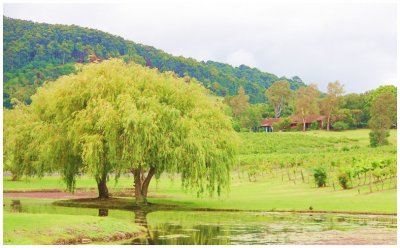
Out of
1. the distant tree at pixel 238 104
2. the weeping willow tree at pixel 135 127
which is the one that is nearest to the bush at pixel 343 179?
the weeping willow tree at pixel 135 127

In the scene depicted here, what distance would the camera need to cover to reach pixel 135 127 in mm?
37594

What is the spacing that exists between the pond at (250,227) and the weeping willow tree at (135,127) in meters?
2.90

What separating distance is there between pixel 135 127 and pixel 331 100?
10355cm

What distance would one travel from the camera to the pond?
2575 centimetres

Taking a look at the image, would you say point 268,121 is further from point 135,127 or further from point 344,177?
point 135,127

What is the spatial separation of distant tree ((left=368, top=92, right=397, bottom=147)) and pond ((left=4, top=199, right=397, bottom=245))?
63387 mm

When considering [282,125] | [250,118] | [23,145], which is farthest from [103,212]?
[250,118]

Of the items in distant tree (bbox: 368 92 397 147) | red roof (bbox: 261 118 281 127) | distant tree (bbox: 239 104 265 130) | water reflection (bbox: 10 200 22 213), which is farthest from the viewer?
red roof (bbox: 261 118 281 127)

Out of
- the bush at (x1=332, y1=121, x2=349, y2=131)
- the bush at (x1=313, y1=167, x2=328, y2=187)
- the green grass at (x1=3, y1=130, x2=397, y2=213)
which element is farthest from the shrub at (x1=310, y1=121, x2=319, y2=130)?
the bush at (x1=313, y1=167, x2=328, y2=187)

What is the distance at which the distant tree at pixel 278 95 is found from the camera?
162625mm

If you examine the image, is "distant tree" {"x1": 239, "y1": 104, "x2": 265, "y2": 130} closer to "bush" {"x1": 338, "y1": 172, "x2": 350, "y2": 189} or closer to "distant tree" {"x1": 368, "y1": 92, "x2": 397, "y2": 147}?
"distant tree" {"x1": 368, "y1": 92, "x2": 397, "y2": 147}

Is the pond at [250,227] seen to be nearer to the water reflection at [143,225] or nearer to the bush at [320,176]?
the water reflection at [143,225]

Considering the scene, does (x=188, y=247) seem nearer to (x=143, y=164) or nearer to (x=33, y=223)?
(x=33, y=223)

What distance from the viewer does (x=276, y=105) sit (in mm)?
167000
